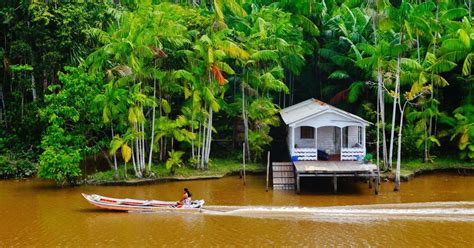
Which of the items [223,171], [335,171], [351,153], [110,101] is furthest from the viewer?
[223,171]


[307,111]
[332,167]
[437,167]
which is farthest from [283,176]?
[437,167]

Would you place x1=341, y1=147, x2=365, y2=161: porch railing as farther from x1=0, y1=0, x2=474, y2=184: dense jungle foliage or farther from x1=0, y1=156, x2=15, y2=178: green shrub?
x1=0, y1=156, x2=15, y2=178: green shrub

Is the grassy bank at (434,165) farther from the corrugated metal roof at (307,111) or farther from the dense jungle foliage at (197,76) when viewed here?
the corrugated metal roof at (307,111)

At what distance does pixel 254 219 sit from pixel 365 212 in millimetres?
4145

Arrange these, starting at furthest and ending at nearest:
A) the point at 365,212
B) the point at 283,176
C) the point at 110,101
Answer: the point at 283,176
the point at 110,101
the point at 365,212

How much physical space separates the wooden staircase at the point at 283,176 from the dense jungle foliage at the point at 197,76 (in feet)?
16.0

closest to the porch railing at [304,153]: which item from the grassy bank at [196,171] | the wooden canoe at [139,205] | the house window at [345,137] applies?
the house window at [345,137]

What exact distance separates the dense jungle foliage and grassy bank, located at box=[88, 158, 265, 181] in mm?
548

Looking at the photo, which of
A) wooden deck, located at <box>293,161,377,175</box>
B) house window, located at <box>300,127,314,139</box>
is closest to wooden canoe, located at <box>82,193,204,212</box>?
wooden deck, located at <box>293,161,377,175</box>

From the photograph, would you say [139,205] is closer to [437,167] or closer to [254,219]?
[254,219]

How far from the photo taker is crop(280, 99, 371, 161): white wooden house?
2894 cm

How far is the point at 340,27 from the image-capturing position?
36562 millimetres

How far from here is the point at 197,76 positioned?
99.5ft

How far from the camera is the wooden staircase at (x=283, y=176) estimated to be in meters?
27.3
